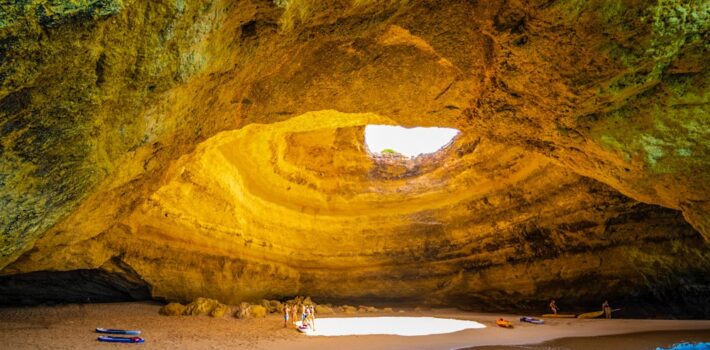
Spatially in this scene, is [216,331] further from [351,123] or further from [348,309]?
[348,309]

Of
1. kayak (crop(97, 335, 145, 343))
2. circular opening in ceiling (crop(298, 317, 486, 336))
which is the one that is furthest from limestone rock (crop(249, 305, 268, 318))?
kayak (crop(97, 335, 145, 343))

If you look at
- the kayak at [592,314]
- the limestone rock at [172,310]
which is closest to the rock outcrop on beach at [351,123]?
the kayak at [592,314]

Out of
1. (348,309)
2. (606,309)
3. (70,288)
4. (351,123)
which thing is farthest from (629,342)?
(70,288)

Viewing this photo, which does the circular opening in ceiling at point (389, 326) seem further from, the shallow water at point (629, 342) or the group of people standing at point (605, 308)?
the group of people standing at point (605, 308)

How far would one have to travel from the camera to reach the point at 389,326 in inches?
343

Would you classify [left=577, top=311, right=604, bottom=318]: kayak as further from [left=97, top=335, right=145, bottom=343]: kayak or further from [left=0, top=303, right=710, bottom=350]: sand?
[left=97, top=335, right=145, bottom=343]: kayak

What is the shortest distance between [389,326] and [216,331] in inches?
136

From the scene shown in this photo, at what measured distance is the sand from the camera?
20.3 feet

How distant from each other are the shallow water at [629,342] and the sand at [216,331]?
0.20m

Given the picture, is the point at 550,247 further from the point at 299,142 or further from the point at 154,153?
the point at 154,153

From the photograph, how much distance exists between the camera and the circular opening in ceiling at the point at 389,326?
7.80 metres

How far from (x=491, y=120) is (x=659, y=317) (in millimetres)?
7253

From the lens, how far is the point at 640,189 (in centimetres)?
618

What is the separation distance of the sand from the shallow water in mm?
199
